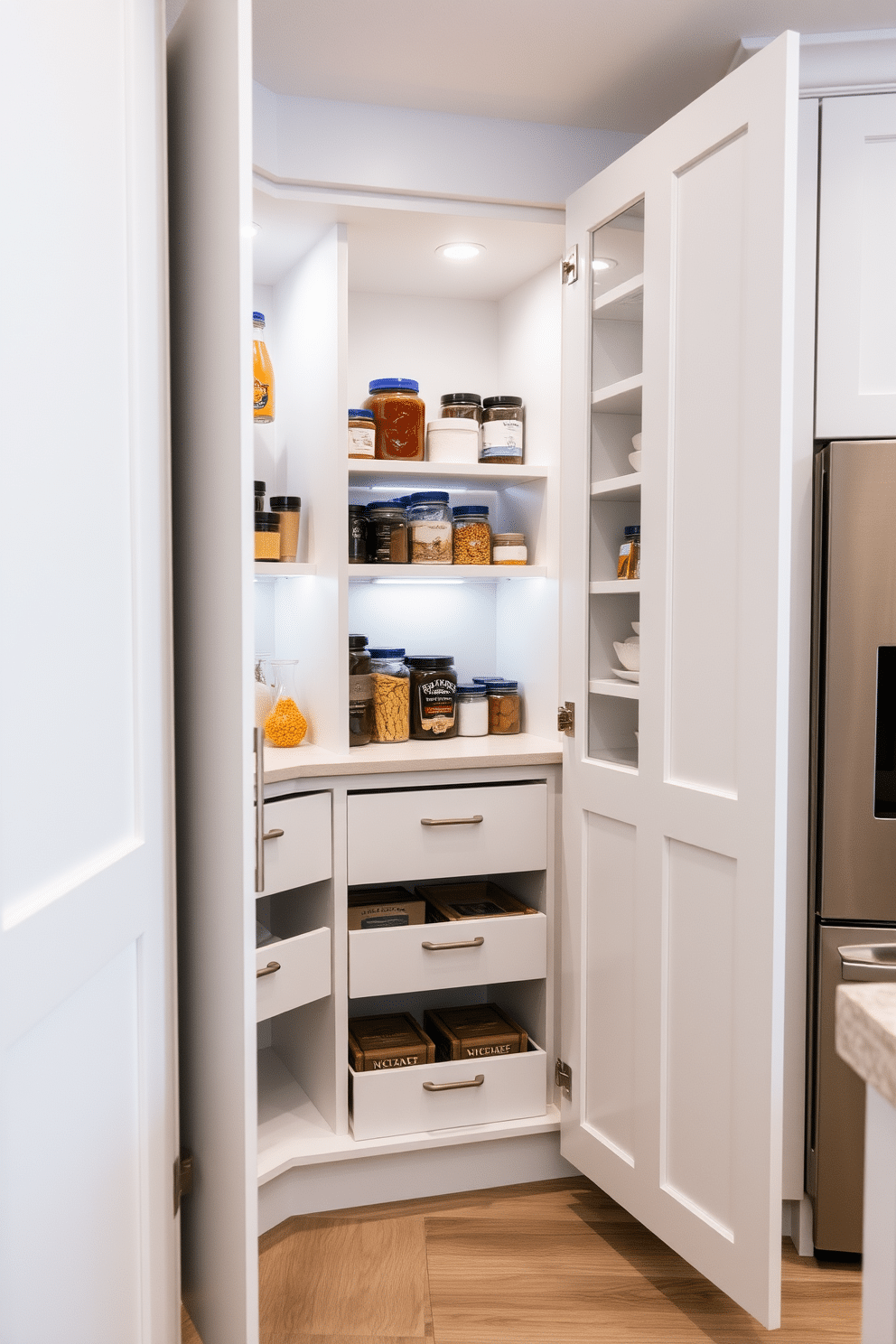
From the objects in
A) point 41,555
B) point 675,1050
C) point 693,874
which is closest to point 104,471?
point 41,555

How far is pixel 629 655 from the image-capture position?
1942 millimetres

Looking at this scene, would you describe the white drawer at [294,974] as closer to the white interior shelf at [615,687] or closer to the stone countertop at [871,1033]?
the white interior shelf at [615,687]

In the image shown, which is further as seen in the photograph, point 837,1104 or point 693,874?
point 837,1104

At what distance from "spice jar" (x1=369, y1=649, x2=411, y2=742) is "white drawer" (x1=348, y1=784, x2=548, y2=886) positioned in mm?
241

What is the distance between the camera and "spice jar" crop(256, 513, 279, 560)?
2180mm

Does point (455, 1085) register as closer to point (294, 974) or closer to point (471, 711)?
point (294, 974)

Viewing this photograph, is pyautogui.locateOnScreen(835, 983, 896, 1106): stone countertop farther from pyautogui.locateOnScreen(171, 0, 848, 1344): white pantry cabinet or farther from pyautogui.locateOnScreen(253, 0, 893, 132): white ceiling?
pyautogui.locateOnScreen(253, 0, 893, 132): white ceiling

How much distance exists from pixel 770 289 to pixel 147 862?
1207mm

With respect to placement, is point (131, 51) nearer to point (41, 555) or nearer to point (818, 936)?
point (41, 555)

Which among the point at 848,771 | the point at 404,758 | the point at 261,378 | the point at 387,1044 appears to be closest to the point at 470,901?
the point at 387,1044

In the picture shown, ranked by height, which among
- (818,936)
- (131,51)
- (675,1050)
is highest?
(131,51)

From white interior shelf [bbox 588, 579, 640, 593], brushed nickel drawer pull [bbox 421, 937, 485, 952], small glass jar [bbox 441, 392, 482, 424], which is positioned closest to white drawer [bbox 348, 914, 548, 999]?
brushed nickel drawer pull [bbox 421, 937, 485, 952]

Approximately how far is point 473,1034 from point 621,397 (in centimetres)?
141

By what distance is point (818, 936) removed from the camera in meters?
1.91
